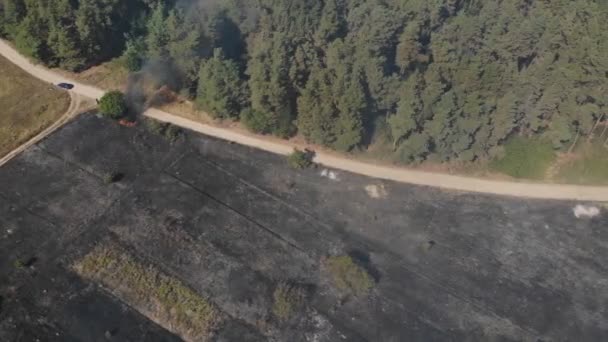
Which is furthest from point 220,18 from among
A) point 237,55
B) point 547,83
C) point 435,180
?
point 547,83

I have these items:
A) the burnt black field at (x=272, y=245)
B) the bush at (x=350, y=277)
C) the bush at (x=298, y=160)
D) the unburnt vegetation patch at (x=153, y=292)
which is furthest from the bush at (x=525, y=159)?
the unburnt vegetation patch at (x=153, y=292)

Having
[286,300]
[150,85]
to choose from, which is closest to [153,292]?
[286,300]

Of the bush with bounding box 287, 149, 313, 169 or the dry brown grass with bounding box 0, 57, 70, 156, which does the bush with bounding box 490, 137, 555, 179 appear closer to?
the bush with bounding box 287, 149, 313, 169

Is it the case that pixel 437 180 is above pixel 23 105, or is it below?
below

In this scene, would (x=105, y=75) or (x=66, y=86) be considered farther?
(x=105, y=75)

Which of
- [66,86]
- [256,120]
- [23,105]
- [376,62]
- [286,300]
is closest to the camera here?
[286,300]

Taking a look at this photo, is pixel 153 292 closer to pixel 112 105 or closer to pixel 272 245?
pixel 272 245

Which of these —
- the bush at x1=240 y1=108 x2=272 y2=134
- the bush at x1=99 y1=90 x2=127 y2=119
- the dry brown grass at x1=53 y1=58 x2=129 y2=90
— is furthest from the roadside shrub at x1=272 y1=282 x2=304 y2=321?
the dry brown grass at x1=53 y1=58 x2=129 y2=90
